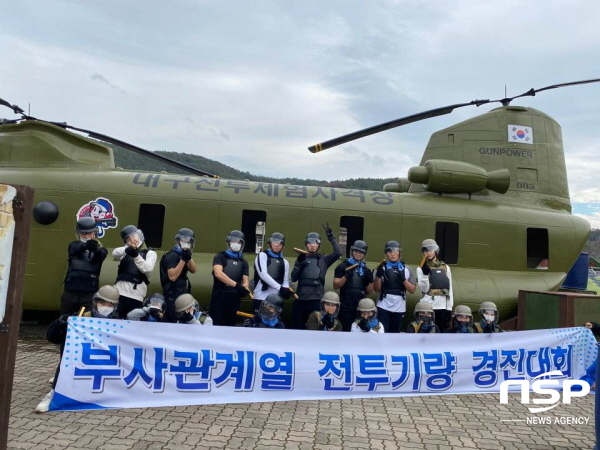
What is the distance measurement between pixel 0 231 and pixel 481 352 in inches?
210

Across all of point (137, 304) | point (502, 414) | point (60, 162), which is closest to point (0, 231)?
point (137, 304)

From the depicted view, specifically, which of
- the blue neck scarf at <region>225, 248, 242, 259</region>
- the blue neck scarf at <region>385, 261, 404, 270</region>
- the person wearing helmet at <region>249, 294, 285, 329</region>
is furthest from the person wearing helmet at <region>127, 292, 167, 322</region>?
the blue neck scarf at <region>385, 261, 404, 270</region>

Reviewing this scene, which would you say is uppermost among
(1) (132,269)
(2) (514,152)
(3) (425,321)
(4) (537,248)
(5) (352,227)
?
(2) (514,152)

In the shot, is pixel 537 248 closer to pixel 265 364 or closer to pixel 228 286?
pixel 228 286

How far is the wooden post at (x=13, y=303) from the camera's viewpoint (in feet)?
11.0

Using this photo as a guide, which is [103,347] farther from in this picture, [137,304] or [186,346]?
[137,304]

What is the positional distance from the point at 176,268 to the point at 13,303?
330 centimetres

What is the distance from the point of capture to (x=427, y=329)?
6.73 metres

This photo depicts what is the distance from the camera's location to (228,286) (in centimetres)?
692

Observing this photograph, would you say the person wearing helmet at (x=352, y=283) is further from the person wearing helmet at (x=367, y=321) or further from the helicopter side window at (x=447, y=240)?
the helicopter side window at (x=447, y=240)

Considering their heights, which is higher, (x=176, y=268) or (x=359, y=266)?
(x=359, y=266)

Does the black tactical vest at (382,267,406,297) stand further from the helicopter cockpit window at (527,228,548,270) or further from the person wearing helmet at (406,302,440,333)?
the helicopter cockpit window at (527,228,548,270)

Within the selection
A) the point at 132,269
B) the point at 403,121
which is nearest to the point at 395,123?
the point at 403,121

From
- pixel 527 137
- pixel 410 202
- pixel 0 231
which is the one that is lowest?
pixel 0 231
